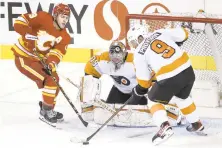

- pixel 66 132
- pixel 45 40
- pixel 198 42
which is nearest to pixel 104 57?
pixel 45 40

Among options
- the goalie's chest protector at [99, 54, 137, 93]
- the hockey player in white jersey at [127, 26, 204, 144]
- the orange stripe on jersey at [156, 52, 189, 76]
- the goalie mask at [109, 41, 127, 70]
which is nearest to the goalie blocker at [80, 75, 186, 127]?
the goalie's chest protector at [99, 54, 137, 93]

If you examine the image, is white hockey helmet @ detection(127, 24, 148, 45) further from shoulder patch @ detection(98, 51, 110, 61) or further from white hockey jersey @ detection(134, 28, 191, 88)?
shoulder patch @ detection(98, 51, 110, 61)

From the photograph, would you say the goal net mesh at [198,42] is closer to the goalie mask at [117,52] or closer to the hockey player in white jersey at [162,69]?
the goalie mask at [117,52]

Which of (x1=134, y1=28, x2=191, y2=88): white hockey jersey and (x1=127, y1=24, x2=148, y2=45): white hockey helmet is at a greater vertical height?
(x1=127, y1=24, x2=148, y2=45): white hockey helmet

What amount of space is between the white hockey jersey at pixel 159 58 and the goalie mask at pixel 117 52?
38 cm

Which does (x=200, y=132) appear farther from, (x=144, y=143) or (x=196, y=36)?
(x=196, y=36)

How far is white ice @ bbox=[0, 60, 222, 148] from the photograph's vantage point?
349 cm

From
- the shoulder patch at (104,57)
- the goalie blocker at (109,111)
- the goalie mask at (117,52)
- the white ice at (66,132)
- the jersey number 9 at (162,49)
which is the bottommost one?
the white ice at (66,132)

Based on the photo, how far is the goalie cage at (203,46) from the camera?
13.1 ft

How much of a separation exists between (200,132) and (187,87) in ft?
1.04

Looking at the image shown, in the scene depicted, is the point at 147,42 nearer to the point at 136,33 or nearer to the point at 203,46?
the point at 136,33

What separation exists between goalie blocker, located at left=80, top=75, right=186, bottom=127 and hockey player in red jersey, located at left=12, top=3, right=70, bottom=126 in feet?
0.70

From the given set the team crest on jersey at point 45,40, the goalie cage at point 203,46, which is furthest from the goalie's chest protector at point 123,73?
the goalie cage at point 203,46

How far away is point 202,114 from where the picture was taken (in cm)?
425
